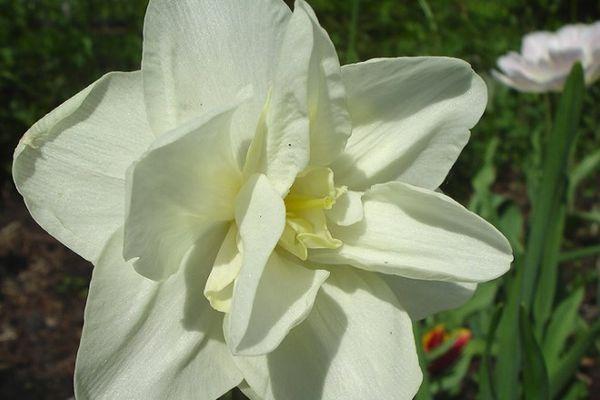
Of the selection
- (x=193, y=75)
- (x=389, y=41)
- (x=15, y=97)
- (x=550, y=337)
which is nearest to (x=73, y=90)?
(x=15, y=97)

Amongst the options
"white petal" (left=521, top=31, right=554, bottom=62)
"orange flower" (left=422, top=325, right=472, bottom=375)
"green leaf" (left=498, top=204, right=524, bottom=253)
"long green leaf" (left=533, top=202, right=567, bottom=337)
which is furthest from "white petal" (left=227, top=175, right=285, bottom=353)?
"white petal" (left=521, top=31, right=554, bottom=62)

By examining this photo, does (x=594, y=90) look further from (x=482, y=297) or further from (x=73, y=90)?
(x=73, y=90)

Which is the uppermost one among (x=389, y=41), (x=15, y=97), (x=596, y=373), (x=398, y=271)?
(x=398, y=271)

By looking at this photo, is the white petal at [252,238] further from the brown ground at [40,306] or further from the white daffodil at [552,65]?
the brown ground at [40,306]

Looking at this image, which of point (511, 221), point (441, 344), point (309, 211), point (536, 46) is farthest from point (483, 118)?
point (309, 211)

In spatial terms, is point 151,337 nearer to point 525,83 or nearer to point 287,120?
point 287,120

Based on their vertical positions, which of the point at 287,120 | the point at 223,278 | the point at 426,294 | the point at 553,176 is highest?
the point at 287,120
